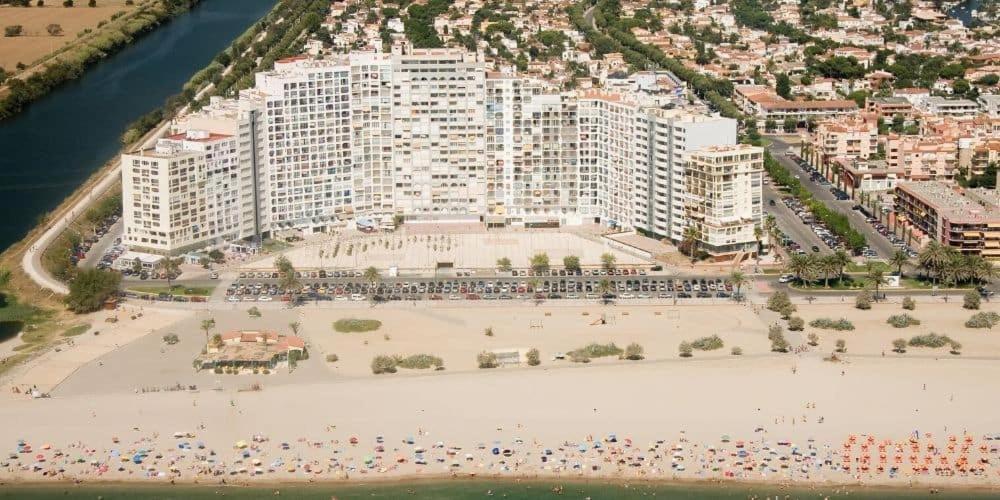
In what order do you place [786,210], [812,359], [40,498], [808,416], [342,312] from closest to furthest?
1. [40,498]
2. [808,416]
3. [812,359]
4. [342,312]
5. [786,210]

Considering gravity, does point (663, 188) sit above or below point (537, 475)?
above

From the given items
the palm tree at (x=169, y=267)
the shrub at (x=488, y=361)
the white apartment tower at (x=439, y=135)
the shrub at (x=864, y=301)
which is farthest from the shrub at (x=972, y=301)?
the palm tree at (x=169, y=267)

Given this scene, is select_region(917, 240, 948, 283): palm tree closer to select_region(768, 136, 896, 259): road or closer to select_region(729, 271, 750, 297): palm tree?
select_region(768, 136, 896, 259): road

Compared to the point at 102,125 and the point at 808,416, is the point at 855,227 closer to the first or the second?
the point at 808,416

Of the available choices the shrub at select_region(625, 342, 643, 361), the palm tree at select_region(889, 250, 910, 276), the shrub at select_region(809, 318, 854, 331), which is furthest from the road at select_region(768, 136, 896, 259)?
the shrub at select_region(625, 342, 643, 361)

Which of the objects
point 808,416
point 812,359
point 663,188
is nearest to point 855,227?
point 663,188

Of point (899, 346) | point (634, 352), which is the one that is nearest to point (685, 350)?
point (634, 352)
